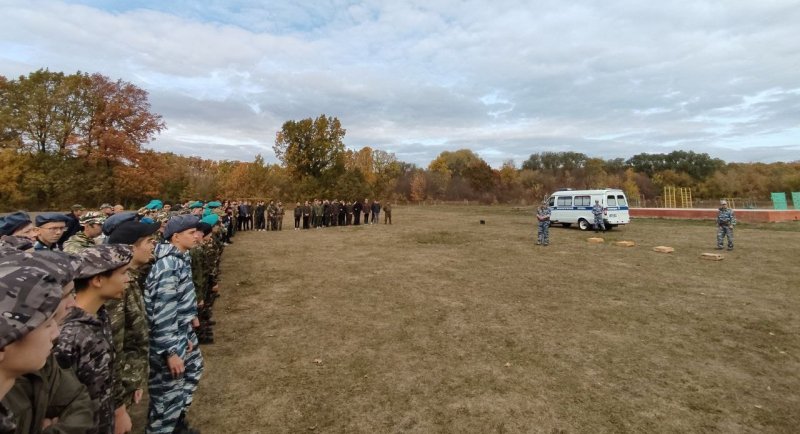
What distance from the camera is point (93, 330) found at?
1.91 meters

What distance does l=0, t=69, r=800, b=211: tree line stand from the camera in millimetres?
28594

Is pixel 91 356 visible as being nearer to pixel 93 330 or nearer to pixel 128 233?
pixel 93 330

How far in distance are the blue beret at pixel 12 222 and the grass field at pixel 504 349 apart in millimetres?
2570

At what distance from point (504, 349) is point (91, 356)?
4.71 metres

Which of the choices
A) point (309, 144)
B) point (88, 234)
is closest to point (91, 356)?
point (88, 234)

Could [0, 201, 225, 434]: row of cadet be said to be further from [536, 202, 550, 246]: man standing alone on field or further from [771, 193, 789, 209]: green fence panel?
[771, 193, 789, 209]: green fence panel

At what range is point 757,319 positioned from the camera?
6617mm

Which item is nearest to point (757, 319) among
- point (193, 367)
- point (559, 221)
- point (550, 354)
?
point (550, 354)

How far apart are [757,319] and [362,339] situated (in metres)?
6.47

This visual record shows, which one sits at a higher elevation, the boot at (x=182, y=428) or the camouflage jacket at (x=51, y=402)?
the camouflage jacket at (x=51, y=402)

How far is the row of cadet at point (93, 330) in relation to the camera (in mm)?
1216

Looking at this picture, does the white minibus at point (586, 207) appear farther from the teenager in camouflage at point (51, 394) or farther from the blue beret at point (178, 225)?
the teenager in camouflage at point (51, 394)

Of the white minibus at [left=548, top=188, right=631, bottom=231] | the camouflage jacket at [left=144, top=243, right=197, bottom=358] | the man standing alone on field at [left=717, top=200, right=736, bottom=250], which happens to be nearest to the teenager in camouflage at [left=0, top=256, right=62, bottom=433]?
the camouflage jacket at [left=144, top=243, right=197, bottom=358]

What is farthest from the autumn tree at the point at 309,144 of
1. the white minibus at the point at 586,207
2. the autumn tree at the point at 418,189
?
the white minibus at the point at 586,207
